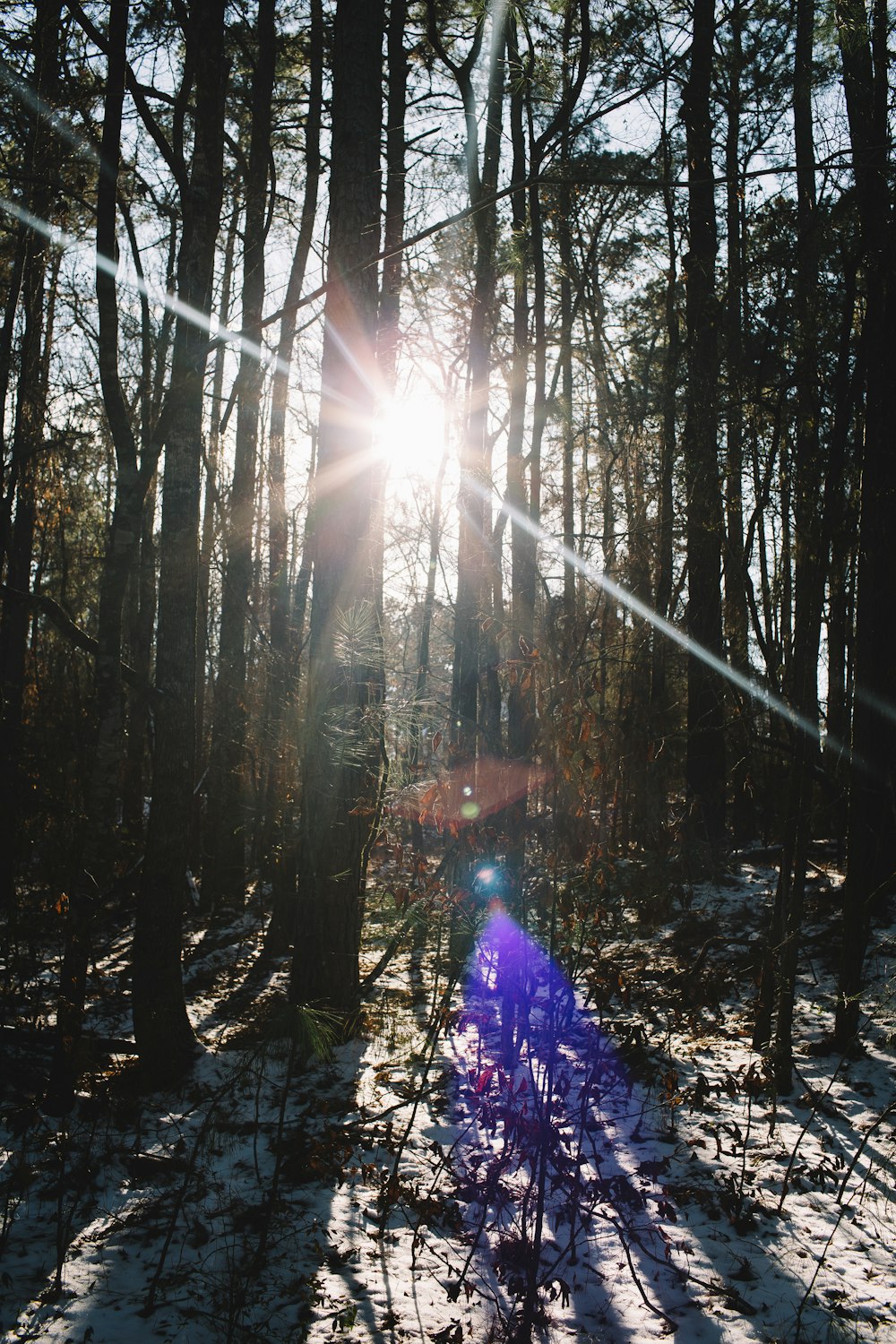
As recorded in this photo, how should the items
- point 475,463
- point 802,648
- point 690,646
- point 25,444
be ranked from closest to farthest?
point 802,648
point 690,646
point 25,444
point 475,463

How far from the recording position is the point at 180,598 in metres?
4.95

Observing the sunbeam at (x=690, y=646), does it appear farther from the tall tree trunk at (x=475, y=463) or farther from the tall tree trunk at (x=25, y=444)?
the tall tree trunk at (x=25, y=444)

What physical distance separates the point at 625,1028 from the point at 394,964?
364 centimetres

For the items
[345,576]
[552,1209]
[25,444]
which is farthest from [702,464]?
[25,444]

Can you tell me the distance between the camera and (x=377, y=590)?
6.45 meters

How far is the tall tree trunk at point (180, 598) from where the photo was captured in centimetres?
473

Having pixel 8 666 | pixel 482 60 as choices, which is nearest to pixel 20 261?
pixel 8 666

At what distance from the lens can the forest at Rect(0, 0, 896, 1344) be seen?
3229 millimetres

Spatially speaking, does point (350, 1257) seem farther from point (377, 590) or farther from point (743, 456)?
point (743, 456)

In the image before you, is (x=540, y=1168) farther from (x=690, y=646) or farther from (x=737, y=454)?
(x=737, y=454)

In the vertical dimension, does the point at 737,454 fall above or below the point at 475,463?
below

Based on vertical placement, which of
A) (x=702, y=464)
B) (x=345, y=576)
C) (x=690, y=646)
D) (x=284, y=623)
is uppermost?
(x=702, y=464)

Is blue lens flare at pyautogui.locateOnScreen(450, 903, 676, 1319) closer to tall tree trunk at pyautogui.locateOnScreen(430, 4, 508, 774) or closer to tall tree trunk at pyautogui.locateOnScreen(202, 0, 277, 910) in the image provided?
tall tree trunk at pyautogui.locateOnScreen(430, 4, 508, 774)

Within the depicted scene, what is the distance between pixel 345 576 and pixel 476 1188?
359 cm
